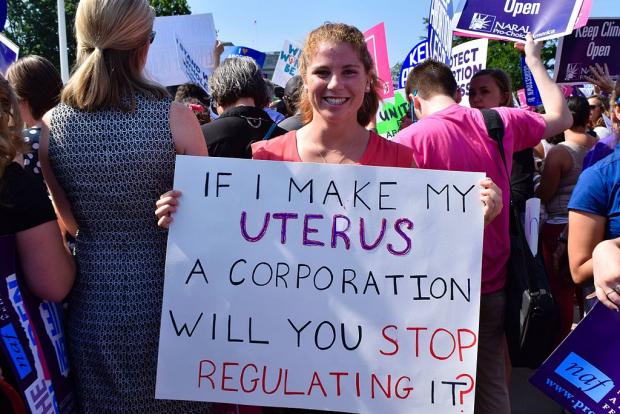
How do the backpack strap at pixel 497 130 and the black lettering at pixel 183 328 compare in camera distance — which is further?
the backpack strap at pixel 497 130

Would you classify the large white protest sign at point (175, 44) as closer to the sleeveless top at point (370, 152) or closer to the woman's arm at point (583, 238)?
the sleeveless top at point (370, 152)

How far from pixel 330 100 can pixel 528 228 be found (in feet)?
3.29

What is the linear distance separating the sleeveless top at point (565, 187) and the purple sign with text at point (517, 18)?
3.50ft

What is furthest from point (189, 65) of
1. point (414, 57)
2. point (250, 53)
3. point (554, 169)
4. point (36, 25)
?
point (36, 25)

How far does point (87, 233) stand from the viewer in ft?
6.11

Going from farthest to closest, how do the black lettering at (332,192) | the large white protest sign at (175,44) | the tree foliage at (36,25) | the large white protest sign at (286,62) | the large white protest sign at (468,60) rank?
the tree foliage at (36,25), the large white protest sign at (286,62), the large white protest sign at (468,60), the large white protest sign at (175,44), the black lettering at (332,192)

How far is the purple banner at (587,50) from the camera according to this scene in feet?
13.2

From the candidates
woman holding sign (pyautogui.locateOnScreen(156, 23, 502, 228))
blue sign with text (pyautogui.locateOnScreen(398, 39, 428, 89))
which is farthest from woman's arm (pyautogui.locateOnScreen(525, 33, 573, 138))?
blue sign with text (pyautogui.locateOnScreen(398, 39, 428, 89))

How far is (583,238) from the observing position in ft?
6.33

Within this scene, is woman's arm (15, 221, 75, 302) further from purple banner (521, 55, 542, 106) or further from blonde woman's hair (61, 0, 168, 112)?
purple banner (521, 55, 542, 106)

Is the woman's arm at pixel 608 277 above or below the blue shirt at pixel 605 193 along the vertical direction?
below

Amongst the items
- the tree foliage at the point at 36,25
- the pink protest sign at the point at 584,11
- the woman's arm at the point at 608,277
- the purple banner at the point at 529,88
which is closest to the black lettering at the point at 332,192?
the woman's arm at the point at 608,277

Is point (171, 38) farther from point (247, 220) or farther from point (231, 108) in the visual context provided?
point (247, 220)

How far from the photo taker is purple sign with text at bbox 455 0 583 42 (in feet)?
11.5
